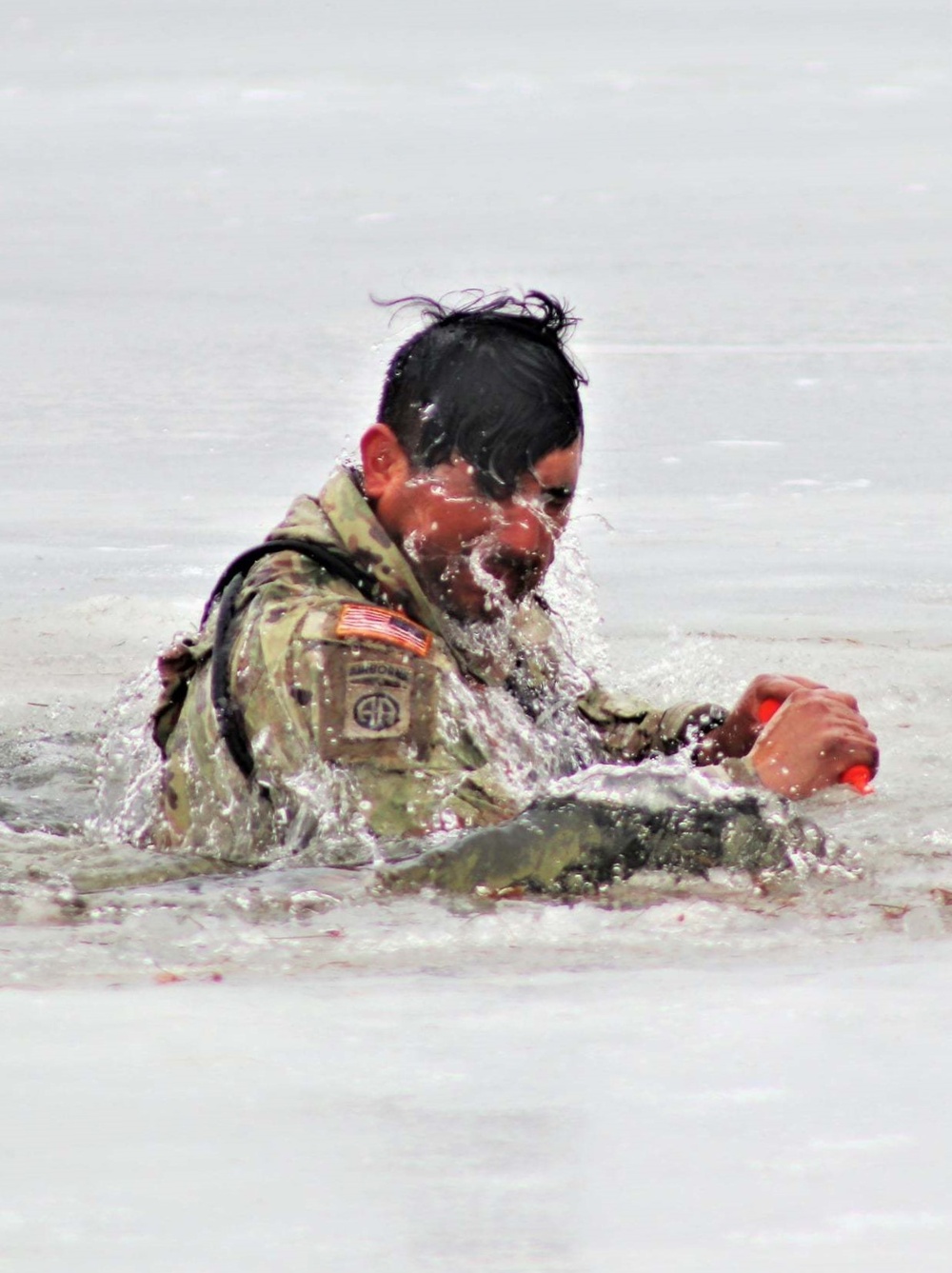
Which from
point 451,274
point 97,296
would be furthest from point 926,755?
point 97,296

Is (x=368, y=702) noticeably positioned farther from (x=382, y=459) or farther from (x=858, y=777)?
(x=858, y=777)

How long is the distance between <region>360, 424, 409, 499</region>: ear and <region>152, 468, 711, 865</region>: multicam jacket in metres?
0.04

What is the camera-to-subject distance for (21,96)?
46.9 ft

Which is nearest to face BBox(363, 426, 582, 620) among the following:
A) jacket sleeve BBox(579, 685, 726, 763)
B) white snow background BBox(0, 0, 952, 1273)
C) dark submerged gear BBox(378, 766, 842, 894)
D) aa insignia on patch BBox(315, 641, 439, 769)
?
aa insignia on patch BBox(315, 641, 439, 769)

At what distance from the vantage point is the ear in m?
3.50

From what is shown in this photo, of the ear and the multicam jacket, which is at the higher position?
the ear

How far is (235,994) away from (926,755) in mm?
2228

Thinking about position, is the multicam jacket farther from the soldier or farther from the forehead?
the forehead

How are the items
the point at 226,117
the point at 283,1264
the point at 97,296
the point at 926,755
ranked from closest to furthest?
the point at 283,1264, the point at 926,755, the point at 97,296, the point at 226,117

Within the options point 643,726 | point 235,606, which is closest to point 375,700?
point 235,606

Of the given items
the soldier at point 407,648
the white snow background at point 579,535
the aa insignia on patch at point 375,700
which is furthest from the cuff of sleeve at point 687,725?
the aa insignia on patch at point 375,700

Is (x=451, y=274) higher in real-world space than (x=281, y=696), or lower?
higher

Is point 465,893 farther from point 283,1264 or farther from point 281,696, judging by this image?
point 283,1264

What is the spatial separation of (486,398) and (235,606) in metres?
0.53
